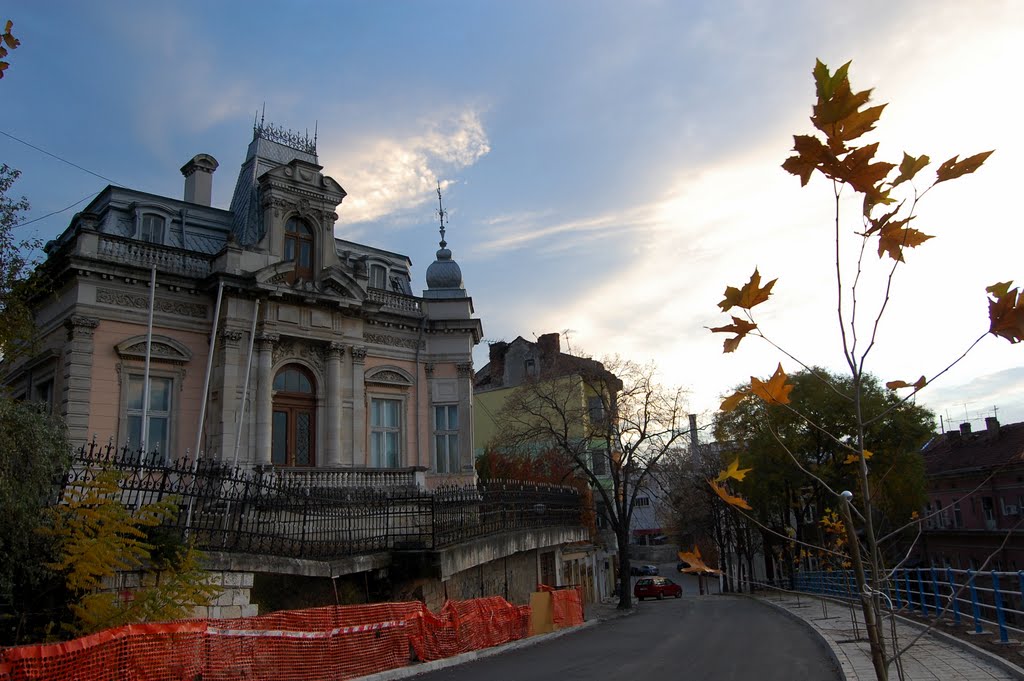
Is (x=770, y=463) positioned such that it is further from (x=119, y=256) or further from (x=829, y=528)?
(x=119, y=256)

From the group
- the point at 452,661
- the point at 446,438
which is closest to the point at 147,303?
the point at 446,438

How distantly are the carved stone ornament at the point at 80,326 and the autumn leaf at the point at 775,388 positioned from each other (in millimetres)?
18705

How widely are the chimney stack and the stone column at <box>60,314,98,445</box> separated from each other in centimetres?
734

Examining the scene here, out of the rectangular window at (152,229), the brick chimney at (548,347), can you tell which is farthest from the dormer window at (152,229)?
the brick chimney at (548,347)

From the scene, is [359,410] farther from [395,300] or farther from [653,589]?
[653,589]

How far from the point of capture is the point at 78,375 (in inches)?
716

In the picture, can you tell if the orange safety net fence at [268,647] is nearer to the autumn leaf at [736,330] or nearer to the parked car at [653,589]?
the autumn leaf at [736,330]

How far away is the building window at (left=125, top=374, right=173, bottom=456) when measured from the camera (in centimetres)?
1902

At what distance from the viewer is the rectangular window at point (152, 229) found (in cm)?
2131

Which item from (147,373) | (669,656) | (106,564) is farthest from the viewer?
(147,373)

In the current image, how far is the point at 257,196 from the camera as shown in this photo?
76.8 feet

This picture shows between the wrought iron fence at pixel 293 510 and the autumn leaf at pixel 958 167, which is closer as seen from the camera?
the autumn leaf at pixel 958 167

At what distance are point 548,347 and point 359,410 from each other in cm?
3309

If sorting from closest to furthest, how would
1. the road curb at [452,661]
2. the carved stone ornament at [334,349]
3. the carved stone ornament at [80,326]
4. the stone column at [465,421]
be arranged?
the road curb at [452,661] < the carved stone ornament at [80,326] < the carved stone ornament at [334,349] < the stone column at [465,421]
